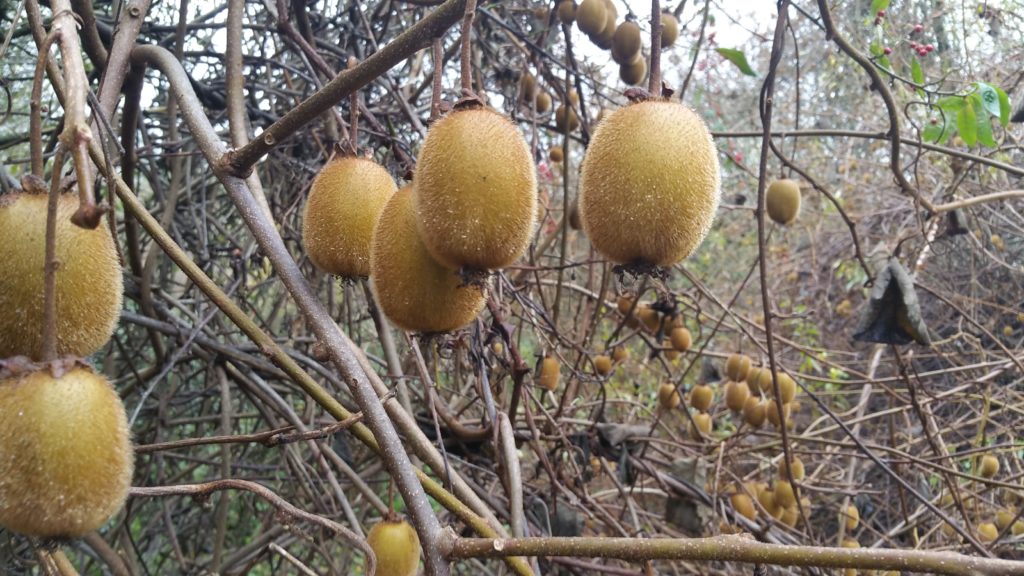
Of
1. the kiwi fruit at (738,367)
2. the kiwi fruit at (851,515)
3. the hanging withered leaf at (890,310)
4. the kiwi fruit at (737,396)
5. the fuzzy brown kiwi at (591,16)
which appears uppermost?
the fuzzy brown kiwi at (591,16)

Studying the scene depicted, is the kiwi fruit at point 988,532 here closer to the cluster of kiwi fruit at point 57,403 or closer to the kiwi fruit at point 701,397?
the kiwi fruit at point 701,397

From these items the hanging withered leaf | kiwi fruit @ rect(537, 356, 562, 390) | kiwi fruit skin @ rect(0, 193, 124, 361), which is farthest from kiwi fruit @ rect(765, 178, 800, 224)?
kiwi fruit skin @ rect(0, 193, 124, 361)

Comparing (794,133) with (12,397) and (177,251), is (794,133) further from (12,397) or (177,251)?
(12,397)

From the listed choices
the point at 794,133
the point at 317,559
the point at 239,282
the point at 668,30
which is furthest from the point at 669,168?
the point at 317,559

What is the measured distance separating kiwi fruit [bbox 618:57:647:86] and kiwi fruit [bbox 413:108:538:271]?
1401mm

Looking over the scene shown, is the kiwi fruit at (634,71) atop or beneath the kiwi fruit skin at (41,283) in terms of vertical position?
atop

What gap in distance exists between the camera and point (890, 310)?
1609mm

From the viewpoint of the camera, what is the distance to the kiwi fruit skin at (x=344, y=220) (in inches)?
33.3

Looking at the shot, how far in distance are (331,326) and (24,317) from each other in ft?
0.85

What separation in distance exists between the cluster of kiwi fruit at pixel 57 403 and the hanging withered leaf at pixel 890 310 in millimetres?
1473

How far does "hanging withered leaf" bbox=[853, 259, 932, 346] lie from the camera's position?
157 cm

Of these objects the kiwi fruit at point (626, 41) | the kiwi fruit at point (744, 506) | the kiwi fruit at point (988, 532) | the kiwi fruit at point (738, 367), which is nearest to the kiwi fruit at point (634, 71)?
the kiwi fruit at point (626, 41)

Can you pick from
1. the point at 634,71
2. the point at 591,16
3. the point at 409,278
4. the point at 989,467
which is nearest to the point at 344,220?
the point at 409,278

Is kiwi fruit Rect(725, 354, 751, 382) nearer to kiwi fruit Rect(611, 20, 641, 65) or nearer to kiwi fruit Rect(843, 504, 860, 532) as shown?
kiwi fruit Rect(843, 504, 860, 532)
